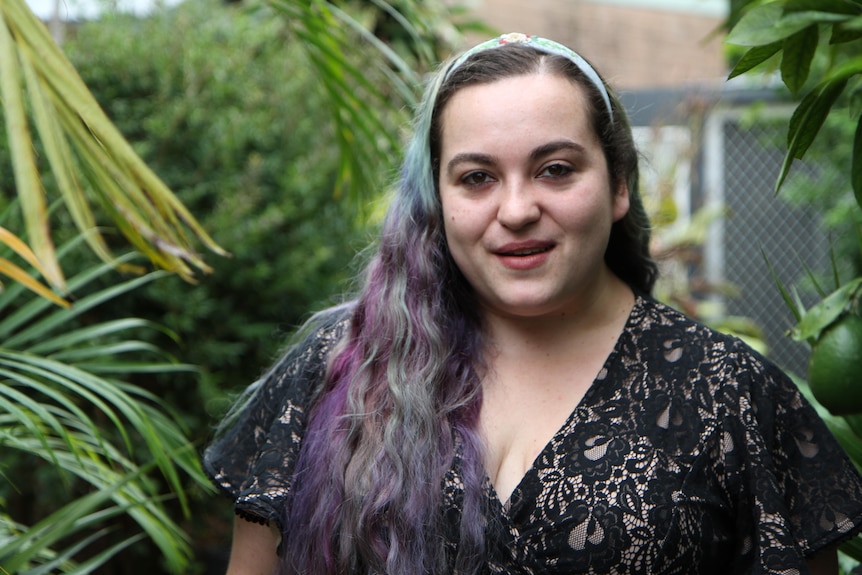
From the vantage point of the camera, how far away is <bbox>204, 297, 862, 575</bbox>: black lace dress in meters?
1.64

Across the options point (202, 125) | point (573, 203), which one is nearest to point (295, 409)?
point (573, 203)

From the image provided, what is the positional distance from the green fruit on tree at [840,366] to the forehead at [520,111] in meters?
0.55

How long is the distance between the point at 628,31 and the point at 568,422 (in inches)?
402

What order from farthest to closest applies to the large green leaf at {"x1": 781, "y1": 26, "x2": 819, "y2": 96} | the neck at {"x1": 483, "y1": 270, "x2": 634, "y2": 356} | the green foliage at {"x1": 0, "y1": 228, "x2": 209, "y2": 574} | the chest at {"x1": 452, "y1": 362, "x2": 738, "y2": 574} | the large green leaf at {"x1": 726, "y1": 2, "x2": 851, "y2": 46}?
the neck at {"x1": 483, "y1": 270, "x2": 634, "y2": 356} → the green foliage at {"x1": 0, "y1": 228, "x2": 209, "y2": 574} → the chest at {"x1": 452, "y1": 362, "x2": 738, "y2": 574} → the large green leaf at {"x1": 781, "y1": 26, "x2": 819, "y2": 96} → the large green leaf at {"x1": 726, "y1": 2, "x2": 851, "y2": 46}

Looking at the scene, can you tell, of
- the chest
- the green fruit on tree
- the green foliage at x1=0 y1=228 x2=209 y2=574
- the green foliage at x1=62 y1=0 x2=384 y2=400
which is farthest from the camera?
the green foliage at x1=62 y1=0 x2=384 y2=400

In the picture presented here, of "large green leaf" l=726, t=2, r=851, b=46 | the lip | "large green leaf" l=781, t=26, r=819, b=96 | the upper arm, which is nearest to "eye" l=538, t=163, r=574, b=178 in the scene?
the lip

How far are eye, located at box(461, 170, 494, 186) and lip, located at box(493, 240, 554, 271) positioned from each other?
0.12 metres

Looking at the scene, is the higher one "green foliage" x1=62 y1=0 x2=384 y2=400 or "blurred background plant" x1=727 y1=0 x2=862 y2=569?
"green foliage" x1=62 y1=0 x2=384 y2=400

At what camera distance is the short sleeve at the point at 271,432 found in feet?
5.97

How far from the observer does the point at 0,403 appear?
64.6 inches

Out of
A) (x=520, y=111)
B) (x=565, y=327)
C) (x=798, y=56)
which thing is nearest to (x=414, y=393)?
(x=565, y=327)

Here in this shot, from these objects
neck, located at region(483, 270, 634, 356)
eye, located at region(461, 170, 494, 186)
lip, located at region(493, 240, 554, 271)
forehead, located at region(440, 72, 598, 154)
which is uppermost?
forehead, located at region(440, 72, 598, 154)

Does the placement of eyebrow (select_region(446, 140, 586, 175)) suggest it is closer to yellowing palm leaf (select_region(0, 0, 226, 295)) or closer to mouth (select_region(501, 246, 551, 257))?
Result: mouth (select_region(501, 246, 551, 257))

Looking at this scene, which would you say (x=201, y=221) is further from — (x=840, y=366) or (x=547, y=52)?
(x=840, y=366)
